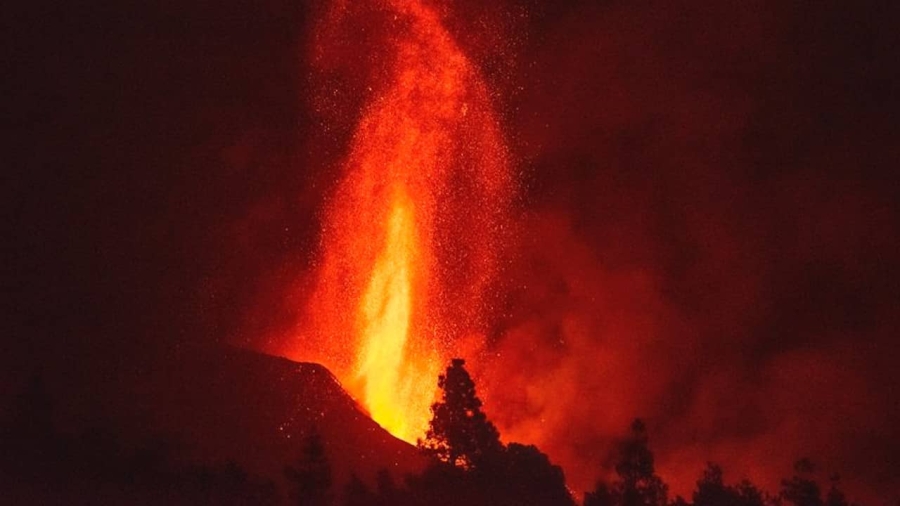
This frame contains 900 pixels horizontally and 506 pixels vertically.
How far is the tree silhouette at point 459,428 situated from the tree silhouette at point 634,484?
423 cm

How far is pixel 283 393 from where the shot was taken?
53312 millimetres

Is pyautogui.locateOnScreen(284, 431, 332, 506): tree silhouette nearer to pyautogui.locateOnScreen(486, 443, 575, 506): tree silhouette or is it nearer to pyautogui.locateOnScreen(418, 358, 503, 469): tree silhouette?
pyautogui.locateOnScreen(418, 358, 503, 469): tree silhouette

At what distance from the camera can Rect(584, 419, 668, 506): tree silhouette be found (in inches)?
1548

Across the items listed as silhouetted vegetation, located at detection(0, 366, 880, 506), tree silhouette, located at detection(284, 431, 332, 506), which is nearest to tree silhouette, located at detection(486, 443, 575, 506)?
silhouetted vegetation, located at detection(0, 366, 880, 506)

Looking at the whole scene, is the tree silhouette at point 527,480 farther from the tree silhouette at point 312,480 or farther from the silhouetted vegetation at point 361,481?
the tree silhouette at point 312,480

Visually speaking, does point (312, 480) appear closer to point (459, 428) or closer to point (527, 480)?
point (459, 428)

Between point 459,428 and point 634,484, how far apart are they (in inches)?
262

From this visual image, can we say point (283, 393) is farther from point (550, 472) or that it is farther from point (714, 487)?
point (714, 487)

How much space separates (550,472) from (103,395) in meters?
22.3

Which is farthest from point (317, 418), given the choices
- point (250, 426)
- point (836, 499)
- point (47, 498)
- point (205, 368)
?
point (836, 499)

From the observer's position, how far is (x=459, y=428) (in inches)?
1564

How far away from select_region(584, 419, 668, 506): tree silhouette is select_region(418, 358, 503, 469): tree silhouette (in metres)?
4.23

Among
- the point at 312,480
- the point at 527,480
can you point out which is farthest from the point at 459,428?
the point at 312,480

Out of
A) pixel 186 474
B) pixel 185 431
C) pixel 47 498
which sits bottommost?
pixel 47 498
